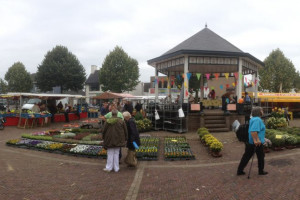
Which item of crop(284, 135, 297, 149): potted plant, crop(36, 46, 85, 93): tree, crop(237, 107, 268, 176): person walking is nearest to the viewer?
crop(237, 107, 268, 176): person walking

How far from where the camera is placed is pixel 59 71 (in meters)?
36.3

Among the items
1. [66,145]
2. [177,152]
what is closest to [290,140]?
[177,152]

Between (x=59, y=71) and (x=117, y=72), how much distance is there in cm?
949

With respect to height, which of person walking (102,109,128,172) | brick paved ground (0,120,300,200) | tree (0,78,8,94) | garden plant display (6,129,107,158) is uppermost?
tree (0,78,8,94)

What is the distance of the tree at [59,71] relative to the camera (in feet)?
120

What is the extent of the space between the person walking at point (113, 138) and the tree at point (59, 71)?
3327cm

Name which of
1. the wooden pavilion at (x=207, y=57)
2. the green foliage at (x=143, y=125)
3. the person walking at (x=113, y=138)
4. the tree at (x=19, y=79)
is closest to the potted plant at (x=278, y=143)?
the wooden pavilion at (x=207, y=57)

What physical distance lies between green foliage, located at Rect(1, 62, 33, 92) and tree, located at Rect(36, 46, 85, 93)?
33.2ft

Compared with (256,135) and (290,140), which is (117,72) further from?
(256,135)

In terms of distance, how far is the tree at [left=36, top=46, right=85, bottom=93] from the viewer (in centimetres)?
3651

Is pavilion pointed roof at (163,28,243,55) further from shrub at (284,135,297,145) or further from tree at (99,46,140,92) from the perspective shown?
tree at (99,46,140,92)

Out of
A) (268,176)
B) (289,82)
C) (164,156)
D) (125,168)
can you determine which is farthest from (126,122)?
(289,82)

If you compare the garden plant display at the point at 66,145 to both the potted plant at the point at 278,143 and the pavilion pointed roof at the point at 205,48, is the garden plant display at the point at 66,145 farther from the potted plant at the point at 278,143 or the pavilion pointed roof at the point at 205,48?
the pavilion pointed roof at the point at 205,48

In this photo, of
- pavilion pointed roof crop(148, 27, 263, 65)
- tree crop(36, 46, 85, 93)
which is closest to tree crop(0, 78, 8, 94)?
tree crop(36, 46, 85, 93)
